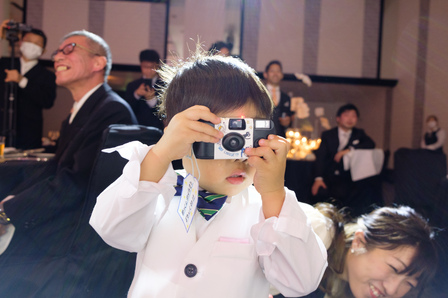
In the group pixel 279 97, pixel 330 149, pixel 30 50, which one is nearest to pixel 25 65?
pixel 30 50

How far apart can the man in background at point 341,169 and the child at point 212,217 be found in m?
2.68

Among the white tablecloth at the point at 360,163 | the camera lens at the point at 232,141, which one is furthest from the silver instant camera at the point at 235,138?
the white tablecloth at the point at 360,163

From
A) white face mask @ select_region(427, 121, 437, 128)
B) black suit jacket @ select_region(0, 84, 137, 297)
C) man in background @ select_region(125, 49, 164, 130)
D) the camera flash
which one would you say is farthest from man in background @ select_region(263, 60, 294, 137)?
white face mask @ select_region(427, 121, 437, 128)

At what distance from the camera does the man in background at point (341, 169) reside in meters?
3.54

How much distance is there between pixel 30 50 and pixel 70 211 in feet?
6.85

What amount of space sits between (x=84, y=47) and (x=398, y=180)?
261 cm

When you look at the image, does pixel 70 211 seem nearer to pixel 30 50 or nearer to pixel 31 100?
pixel 31 100

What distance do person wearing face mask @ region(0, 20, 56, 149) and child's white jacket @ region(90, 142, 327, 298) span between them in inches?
103

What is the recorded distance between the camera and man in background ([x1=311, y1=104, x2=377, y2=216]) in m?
3.54

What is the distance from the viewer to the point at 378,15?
664 cm

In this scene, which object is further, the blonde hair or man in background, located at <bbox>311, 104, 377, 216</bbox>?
man in background, located at <bbox>311, 104, 377, 216</bbox>

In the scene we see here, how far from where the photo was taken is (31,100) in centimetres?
323

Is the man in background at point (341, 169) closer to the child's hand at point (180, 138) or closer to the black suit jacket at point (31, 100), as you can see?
the black suit jacket at point (31, 100)

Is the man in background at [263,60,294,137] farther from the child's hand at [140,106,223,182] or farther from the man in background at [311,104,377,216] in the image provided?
the child's hand at [140,106,223,182]
